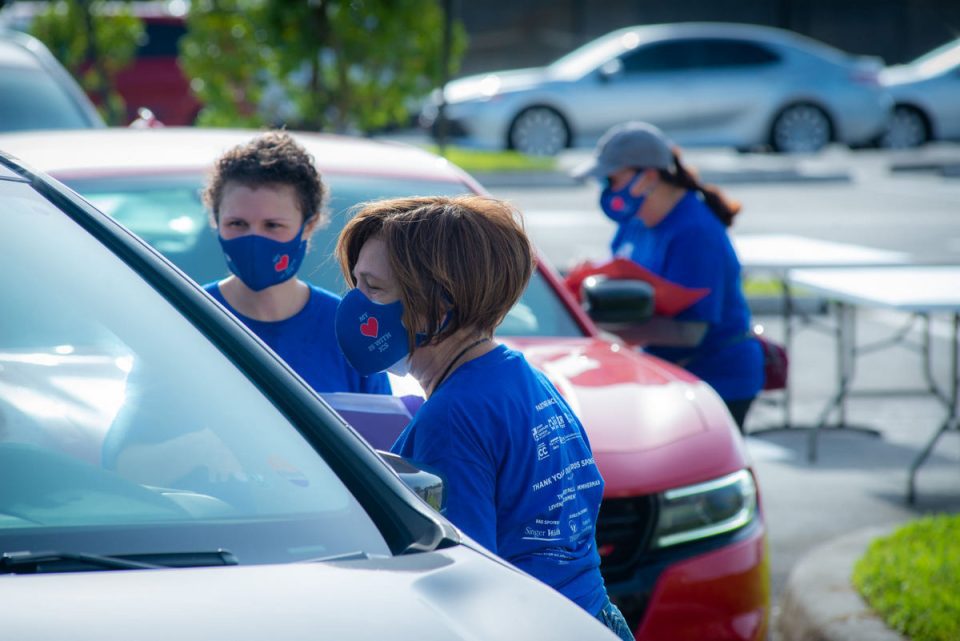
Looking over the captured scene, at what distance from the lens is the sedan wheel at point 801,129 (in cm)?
2116

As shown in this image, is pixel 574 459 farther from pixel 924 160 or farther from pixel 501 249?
pixel 924 160

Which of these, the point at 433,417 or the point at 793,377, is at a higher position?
the point at 433,417

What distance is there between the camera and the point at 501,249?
7.81 feet

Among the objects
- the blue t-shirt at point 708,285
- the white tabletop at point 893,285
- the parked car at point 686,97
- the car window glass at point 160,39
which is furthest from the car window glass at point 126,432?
the car window glass at point 160,39

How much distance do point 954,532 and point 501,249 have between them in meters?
3.37

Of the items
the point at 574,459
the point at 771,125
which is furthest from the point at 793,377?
the point at 771,125

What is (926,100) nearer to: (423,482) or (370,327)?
(370,327)

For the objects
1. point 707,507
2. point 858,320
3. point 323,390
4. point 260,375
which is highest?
point 260,375

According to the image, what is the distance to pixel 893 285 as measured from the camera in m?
6.93

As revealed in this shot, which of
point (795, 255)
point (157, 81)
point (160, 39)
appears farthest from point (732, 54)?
point (795, 255)

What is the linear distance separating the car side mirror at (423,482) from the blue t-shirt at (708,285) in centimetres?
308

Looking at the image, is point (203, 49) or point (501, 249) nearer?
point (501, 249)

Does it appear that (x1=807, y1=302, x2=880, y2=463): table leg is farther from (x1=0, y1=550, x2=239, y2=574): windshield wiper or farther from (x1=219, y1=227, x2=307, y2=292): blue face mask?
(x1=0, y1=550, x2=239, y2=574): windshield wiper

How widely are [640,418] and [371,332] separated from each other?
1.60m
